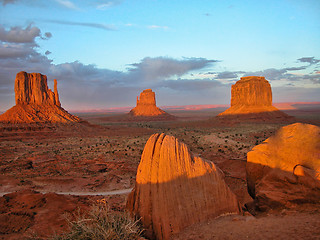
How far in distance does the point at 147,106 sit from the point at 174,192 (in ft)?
403

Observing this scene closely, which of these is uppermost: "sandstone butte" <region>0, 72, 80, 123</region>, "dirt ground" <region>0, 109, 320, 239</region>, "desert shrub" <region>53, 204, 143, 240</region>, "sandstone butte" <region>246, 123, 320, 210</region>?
"sandstone butte" <region>0, 72, 80, 123</region>

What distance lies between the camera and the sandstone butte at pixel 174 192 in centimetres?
735

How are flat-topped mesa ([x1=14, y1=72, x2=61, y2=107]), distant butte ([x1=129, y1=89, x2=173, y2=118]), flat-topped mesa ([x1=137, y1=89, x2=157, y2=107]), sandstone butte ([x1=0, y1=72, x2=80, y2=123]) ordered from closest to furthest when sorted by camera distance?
sandstone butte ([x1=0, y1=72, x2=80, y2=123]), flat-topped mesa ([x1=14, y1=72, x2=61, y2=107]), distant butte ([x1=129, y1=89, x2=173, y2=118]), flat-topped mesa ([x1=137, y1=89, x2=157, y2=107])

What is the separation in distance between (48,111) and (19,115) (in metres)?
6.65

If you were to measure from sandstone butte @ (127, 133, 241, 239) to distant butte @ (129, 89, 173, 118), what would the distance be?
11602 cm

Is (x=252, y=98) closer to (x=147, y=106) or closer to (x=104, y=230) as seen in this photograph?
(x=147, y=106)

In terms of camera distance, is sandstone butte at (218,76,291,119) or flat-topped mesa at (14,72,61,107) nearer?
flat-topped mesa at (14,72,61,107)

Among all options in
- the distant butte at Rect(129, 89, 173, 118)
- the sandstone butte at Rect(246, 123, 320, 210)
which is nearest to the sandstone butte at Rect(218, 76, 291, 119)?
the distant butte at Rect(129, 89, 173, 118)

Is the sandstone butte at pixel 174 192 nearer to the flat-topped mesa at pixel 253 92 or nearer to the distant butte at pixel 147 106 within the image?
the flat-topped mesa at pixel 253 92

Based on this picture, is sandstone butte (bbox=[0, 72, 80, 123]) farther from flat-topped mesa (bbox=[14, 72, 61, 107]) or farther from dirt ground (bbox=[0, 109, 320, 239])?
dirt ground (bbox=[0, 109, 320, 239])

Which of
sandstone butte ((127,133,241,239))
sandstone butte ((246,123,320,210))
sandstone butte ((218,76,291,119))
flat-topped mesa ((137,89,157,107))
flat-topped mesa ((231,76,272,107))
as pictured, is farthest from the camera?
flat-topped mesa ((137,89,157,107))

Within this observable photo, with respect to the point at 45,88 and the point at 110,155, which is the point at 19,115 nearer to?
the point at 45,88

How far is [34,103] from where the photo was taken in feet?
189

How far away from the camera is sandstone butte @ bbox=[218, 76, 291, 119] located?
81.1 m
